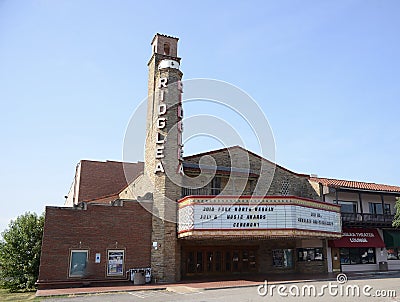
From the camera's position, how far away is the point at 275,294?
58.0ft

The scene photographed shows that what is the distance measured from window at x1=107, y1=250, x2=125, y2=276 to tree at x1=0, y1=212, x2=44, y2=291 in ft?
14.9

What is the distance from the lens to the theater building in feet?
72.4

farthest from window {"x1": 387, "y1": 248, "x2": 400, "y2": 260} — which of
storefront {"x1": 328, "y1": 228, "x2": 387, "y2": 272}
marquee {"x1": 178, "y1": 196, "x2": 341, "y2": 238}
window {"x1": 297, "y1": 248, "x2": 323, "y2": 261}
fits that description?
marquee {"x1": 178, "y1": 196, "x2": 341, "y2": 238}

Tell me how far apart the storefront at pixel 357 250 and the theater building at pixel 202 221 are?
83 millimetres

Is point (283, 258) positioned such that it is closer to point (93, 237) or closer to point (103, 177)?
point (93, 237)

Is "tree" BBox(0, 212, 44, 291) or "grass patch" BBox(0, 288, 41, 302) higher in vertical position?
"tree" BBox(0, 212, 44, 291)

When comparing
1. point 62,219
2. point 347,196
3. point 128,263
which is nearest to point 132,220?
point 128,263

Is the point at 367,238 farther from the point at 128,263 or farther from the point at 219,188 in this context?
the point at 128,263

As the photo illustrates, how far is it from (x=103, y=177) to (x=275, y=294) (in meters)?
23.8

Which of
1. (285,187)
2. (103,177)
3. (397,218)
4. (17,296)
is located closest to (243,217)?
(285,187)

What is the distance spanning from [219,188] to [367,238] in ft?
47.3

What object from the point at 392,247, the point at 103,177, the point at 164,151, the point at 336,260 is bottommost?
the point at 336,260

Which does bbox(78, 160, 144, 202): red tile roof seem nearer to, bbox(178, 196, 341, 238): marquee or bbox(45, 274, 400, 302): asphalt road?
bbox(178, 196, 341, 238): marquee

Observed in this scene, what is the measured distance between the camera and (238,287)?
800 inches
